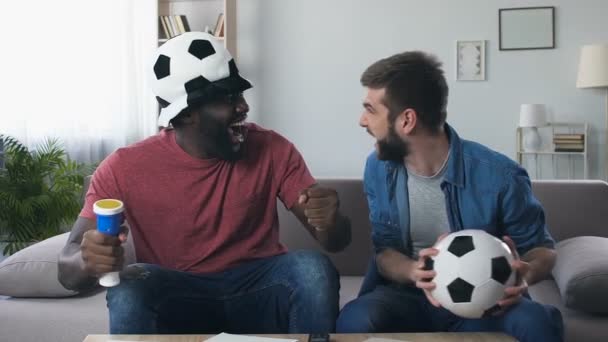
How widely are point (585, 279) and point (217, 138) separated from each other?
114 cm

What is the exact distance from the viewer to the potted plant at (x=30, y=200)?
12.3 feet

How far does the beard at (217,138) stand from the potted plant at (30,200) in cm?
207

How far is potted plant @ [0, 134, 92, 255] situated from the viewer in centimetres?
376

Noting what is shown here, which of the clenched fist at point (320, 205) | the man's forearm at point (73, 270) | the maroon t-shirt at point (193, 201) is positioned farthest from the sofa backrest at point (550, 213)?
the man's forearm at point (73, 270)

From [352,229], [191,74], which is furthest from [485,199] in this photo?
[191,74]

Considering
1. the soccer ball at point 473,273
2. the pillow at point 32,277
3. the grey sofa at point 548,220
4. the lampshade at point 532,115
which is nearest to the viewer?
the soccer ball at point 473,273

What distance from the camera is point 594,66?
4730 mm

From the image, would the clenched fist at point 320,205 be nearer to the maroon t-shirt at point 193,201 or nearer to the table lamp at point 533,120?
the maroon t-shirt at point 193,201

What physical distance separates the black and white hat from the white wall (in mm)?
3346

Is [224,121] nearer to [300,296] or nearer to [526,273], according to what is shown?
[300,296]

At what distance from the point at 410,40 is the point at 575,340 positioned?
3457 millimetres

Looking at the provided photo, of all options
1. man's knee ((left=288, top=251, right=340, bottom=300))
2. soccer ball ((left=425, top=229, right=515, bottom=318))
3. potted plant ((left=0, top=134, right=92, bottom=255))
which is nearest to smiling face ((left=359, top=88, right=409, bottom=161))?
man's knee ((left=288, top=251, right=340, bottom=300))

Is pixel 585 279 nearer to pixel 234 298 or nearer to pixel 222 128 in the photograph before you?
pixel 234 298

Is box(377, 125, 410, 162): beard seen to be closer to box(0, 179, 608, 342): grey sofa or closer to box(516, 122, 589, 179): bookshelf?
box(0, 179, 608, 342): grey sofa
